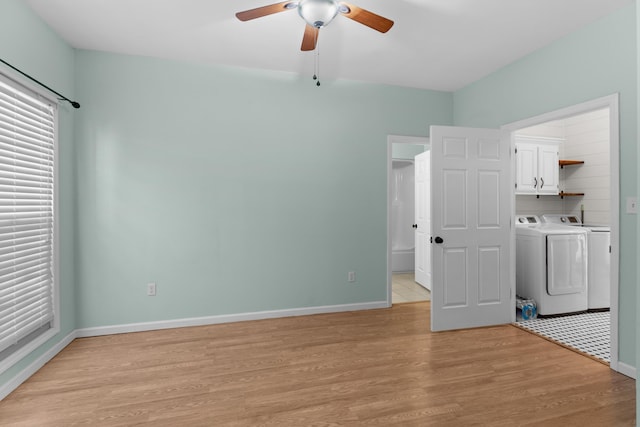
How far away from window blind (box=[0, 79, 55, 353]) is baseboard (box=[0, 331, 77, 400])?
0.71 feet

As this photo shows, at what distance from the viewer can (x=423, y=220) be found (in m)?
5.04

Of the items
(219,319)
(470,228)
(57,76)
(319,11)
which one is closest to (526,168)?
(470,228)

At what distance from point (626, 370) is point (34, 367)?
449cm

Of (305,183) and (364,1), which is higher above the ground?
(364,1)

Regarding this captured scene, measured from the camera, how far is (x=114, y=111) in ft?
10.1

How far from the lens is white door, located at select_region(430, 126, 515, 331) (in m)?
3.21

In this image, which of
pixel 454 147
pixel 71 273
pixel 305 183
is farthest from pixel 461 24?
pixel 71 273

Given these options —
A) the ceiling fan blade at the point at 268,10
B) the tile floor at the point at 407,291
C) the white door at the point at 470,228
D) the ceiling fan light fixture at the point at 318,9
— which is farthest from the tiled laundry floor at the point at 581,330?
the ceiling fan blade at the point at 268,10

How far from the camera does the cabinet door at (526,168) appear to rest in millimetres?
4234

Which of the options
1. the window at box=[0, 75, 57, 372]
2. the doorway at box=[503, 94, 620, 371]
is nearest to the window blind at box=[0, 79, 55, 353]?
the window at box=[0, 75, 57, 372]

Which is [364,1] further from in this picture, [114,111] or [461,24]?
[114,111]

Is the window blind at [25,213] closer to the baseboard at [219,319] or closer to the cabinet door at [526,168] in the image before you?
the baseboard at [219,319]

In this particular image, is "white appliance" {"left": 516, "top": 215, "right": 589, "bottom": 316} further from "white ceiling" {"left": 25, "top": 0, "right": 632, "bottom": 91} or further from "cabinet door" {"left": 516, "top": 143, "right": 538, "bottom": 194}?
"white ceiling" {"left": 25, "top": 0, "right": 632, "bottom": 91}

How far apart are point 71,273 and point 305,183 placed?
2.47 metres
